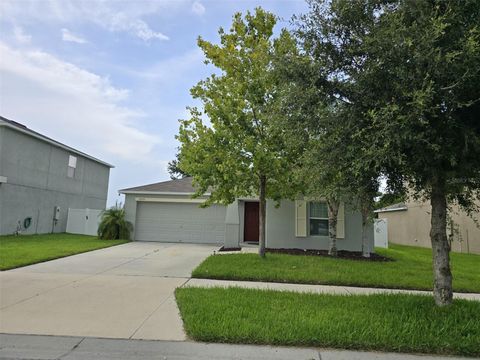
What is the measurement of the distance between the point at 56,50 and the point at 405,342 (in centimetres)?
1276

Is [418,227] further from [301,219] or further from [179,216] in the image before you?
[179,216]

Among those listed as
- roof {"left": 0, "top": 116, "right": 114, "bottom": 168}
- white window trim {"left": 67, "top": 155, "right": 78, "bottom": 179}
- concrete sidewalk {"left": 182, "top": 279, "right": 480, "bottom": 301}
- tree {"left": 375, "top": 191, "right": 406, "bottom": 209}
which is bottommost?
concrete sidewalk {"left": 182, "top": 279, "right": 480, "bottom": 301}

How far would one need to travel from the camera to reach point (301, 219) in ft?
47.0

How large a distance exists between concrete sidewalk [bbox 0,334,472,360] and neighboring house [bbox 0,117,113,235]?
49.7 feet

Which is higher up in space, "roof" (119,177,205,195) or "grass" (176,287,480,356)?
"roof" (119,177,205,195)

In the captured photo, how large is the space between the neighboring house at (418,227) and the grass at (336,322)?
12.5m

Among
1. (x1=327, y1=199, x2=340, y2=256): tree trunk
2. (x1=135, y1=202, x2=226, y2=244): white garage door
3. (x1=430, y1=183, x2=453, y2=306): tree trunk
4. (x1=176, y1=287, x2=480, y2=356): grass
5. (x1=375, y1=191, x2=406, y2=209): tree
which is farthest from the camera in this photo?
(x1=135, y1=202, x2=226, y2=244): white garage door

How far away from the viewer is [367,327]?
472 centimetres

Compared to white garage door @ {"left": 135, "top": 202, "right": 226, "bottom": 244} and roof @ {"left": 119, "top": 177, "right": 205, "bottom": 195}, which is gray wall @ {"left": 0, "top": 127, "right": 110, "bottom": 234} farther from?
white garage door @ {"left": 135, "top": 202, "right": 226, "bottom": 244}

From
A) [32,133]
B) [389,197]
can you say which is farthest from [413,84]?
[32,133]

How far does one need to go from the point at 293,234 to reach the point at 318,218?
1.22 meters

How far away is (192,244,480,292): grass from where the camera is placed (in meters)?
8.02

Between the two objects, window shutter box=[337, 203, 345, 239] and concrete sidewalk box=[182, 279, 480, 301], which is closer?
concrete sidewalk box=[182, 279, 480, 301]

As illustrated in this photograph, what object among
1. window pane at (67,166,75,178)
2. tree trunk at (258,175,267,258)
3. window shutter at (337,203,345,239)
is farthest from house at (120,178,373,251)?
window pane at (67,166,75,178)
